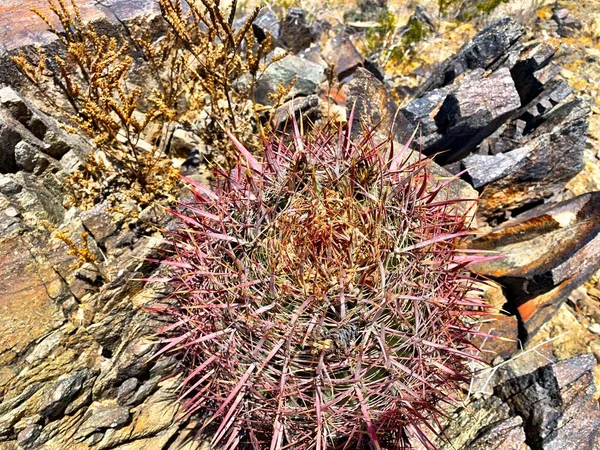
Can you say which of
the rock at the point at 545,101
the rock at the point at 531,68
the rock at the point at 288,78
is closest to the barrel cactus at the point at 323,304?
the rock at the point at 288,78

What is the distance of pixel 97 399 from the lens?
2.68 m

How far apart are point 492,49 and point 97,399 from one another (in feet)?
14.5

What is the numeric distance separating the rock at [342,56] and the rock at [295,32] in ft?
0.94

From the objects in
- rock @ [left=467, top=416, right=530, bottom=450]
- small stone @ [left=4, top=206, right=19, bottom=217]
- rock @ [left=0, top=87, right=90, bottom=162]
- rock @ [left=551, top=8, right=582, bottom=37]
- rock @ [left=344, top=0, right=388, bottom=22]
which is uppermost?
rock @ [left=344, top=0, right=388, bottom=22]

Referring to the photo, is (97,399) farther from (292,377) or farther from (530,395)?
(530,395)

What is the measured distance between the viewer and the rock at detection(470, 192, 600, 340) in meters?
3.23

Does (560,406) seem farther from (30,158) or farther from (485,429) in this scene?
(30,158)

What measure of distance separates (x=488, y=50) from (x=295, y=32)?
7.17ft

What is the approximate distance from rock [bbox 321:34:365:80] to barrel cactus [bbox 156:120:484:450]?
10.1 ft

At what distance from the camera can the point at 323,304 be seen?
1770 mm

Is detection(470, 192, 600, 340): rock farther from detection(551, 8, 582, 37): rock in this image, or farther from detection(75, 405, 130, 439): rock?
detection(551, 8, 582, 37): rock

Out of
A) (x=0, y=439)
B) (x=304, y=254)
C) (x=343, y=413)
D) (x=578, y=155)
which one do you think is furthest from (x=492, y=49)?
(x=0, y=439)

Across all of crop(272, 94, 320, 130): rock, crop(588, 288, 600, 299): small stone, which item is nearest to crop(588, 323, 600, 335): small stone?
crop(588, 288, 600, 299): small stone

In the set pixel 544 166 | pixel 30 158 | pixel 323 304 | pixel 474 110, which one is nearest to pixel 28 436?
pixel 30 158
